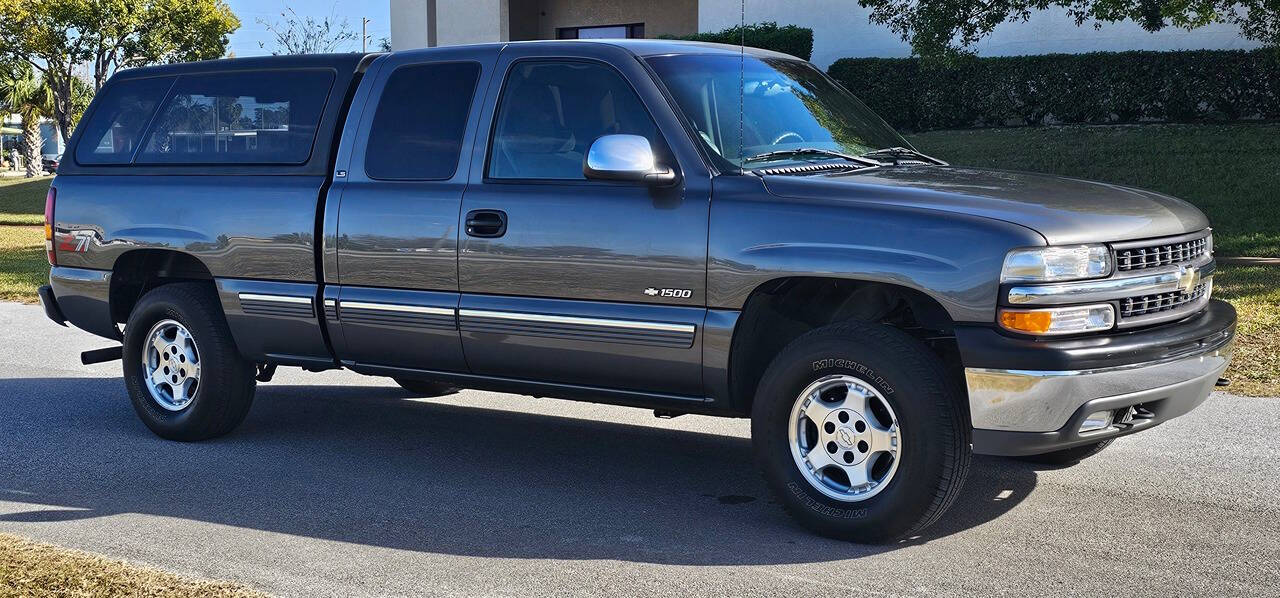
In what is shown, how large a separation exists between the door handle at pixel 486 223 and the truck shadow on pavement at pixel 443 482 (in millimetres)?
1132

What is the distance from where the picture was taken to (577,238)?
561cm

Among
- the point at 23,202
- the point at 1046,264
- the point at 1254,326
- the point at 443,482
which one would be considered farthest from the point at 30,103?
the point at 1046,264

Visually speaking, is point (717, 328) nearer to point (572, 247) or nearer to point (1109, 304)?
point (572, 247)

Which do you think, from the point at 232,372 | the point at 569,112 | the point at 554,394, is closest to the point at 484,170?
the point at 569,112

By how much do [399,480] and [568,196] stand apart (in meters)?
1.59

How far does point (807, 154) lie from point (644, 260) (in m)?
0.84

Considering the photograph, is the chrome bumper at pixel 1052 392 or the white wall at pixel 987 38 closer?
the chrome bumper at pixel 1052 392

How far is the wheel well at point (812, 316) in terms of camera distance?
5.20m

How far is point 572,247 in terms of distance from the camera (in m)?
5.63

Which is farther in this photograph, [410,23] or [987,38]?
[410,23]

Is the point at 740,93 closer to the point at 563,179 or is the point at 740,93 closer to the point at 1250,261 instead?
the point at 563,179

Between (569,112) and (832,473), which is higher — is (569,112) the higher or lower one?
the higher one

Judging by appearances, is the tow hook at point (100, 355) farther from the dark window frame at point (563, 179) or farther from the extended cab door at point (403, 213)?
the dark window frame at point (563, 179)

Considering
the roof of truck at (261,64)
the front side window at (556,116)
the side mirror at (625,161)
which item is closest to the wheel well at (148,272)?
the roof of truck at (261,64)
